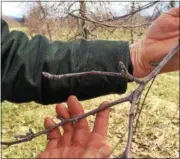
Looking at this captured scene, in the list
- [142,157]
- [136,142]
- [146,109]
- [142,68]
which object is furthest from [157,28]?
[146,109]

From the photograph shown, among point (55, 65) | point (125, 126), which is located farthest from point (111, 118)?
point (55, 65)

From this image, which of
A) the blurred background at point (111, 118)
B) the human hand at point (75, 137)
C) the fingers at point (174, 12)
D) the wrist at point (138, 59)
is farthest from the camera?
the blurred background at point (111, 118)

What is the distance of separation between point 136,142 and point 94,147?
2814 mm

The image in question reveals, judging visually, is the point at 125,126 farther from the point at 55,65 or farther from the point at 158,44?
the point at 158,44

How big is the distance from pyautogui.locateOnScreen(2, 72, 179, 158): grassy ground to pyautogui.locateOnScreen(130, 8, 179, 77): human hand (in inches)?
80.7

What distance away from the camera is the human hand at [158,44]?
3.34 feet

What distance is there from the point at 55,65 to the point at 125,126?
2736 mm

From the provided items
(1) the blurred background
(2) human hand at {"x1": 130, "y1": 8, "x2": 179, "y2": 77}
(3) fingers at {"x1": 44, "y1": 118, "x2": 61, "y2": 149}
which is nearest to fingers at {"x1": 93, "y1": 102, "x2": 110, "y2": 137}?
(3) fingers at {"x1": 44, "y1": 118, "x2": 61, "y2": 149}

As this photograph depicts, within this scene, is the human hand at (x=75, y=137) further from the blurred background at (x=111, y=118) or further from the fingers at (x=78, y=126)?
the blurred background at (x=111, y=118)

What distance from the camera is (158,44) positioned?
1.09m

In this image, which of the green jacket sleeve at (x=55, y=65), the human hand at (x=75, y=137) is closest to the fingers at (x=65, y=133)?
the human hand at (x=75, y=137)

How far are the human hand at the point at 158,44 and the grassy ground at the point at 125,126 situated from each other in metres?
1.70

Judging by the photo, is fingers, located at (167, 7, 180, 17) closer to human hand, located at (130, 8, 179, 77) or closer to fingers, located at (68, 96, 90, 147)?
human hand, located at (130, 8, 179, 77)

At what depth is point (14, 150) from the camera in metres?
3.28
